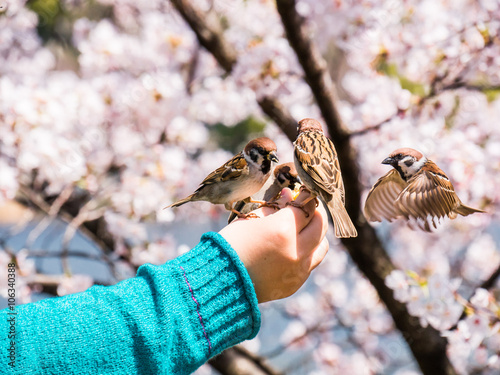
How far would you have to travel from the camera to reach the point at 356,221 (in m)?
2.70

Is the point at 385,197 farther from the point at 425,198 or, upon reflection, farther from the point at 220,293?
the point at 220,293

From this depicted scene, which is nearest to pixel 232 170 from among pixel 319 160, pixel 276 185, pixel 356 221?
pixel 276 185

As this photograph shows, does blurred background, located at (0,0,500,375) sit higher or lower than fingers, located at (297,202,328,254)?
higher

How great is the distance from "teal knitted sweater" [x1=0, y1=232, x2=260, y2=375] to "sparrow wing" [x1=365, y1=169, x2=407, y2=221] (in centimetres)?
46

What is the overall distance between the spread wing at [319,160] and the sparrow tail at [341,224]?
5cm

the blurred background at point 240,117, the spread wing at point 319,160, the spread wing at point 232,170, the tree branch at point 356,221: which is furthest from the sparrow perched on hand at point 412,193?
the tree branch at point 356,221

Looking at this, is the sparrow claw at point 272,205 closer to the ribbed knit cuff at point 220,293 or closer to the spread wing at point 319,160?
the spread wing at point 319,160

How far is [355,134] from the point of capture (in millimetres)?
2561

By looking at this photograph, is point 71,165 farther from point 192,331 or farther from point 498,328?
point 498,328

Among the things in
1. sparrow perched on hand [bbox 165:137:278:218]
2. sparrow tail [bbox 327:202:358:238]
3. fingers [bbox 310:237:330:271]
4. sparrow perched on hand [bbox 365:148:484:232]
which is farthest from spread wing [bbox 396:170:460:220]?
sparrow perched on hand [bbox 165:137:278:218]

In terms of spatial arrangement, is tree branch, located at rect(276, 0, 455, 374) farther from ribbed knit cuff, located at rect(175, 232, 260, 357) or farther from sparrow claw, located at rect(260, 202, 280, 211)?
ribbed knit cuff, located at rect(175, 232, 260, 357)

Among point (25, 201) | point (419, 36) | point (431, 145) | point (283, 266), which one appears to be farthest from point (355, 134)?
point (25, 201)

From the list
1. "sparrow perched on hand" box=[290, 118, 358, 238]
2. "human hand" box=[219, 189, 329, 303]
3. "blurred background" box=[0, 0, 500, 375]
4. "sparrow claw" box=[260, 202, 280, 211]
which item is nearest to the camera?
"human hand" box=[219, 189, 329, 303]

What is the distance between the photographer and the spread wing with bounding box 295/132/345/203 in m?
1.42
